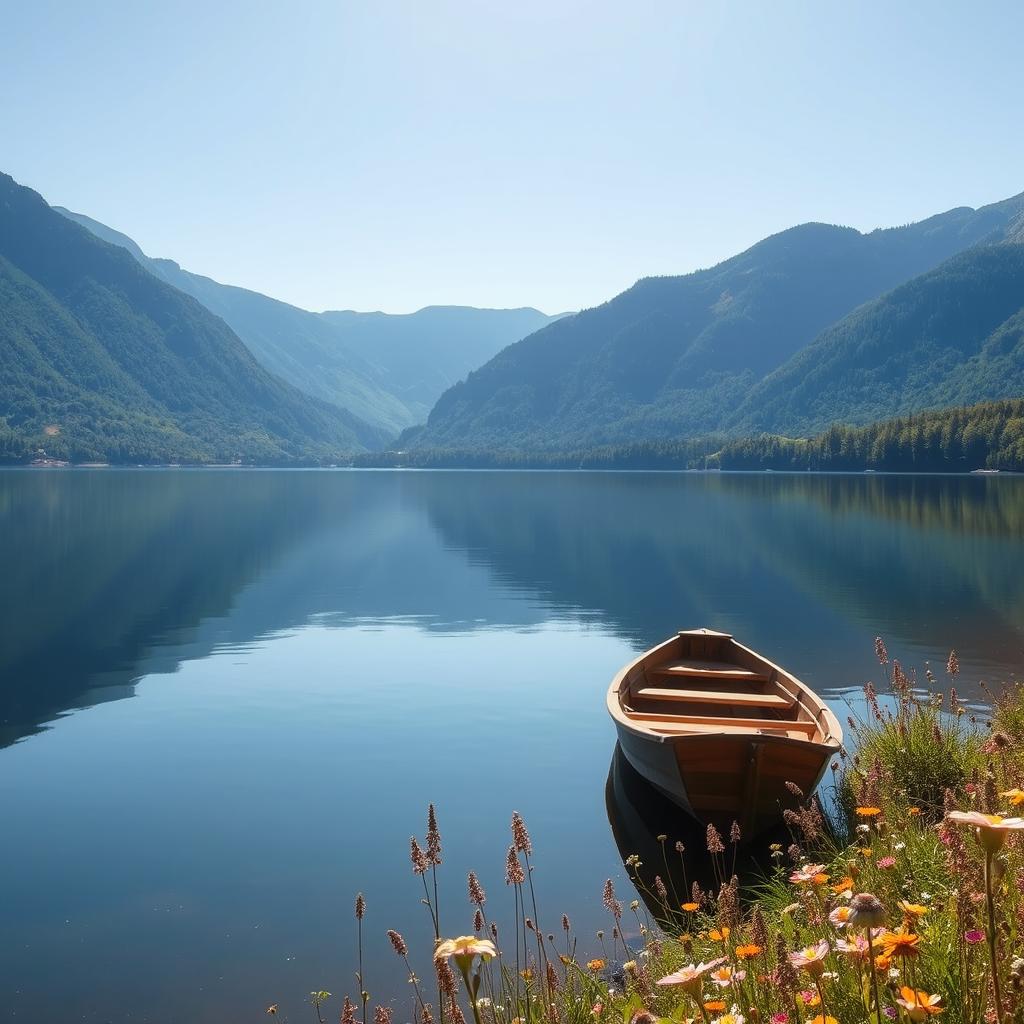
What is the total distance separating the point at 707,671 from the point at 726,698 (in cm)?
204

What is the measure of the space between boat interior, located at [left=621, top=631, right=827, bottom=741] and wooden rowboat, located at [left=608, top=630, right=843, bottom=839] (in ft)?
0.06

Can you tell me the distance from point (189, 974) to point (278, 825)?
168 inches

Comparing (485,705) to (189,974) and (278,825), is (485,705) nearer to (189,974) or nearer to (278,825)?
(278,825)

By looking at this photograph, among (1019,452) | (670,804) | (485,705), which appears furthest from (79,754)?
(1019,452)

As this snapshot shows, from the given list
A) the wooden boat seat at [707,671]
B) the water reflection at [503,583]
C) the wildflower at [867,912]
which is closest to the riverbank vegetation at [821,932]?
the wildflower at [867,912]

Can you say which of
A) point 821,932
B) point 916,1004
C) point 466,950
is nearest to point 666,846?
point 821,932

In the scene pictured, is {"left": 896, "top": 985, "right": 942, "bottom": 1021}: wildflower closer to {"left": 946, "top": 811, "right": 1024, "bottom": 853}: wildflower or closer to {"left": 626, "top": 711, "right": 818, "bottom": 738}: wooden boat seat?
{"left": 946, "top": 811, "right": 1024, "bottom": 853}: wildflower

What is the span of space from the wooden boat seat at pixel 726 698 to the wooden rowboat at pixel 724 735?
0.02 m

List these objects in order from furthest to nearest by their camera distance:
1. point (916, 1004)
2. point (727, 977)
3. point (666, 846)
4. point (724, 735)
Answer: point (666, 846) → point (724, 735) → point (727, 977) → point (916, 1004)

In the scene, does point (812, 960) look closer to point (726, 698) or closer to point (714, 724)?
point (714, 724)

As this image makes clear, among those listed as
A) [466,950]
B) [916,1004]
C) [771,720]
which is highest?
[466,950]

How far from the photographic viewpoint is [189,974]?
376 inches

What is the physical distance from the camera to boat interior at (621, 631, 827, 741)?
1343 centimetres

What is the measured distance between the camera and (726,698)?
1556cm
